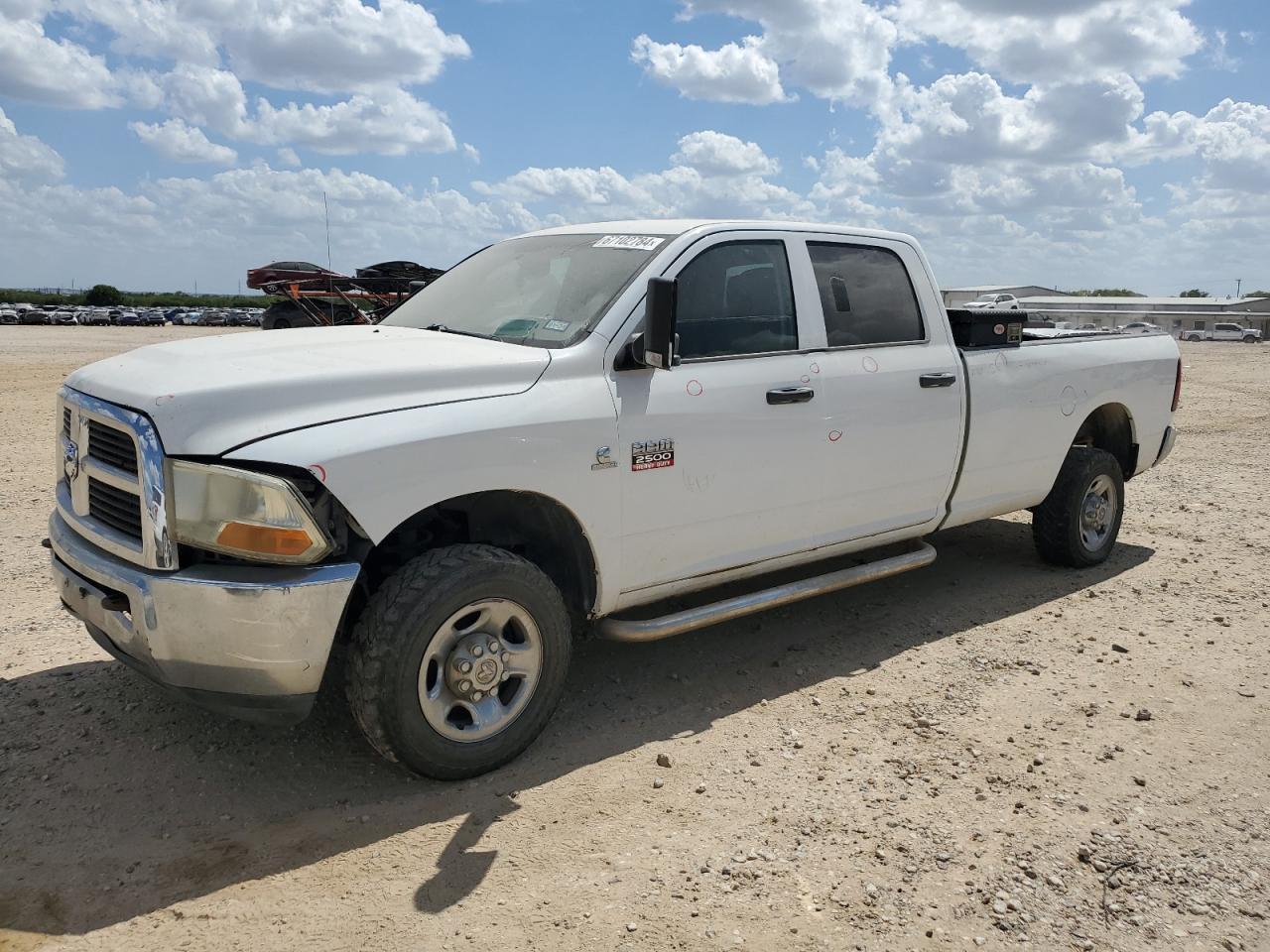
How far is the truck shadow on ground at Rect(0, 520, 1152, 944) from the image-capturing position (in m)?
3.15

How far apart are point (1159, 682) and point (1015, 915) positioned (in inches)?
88.3

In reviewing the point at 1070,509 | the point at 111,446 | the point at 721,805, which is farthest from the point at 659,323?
the point at 1070,509

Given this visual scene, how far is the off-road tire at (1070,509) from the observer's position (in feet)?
20.6

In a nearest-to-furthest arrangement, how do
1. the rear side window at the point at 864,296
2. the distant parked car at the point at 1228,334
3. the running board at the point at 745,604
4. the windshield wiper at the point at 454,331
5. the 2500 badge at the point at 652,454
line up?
the 2500 badge at the point at 652,454
the running board at the point at 745,604
the windshield wiper at the point at 454,331
the rear side window at the point at 864,296
the distant parked car at the point at 1228,334

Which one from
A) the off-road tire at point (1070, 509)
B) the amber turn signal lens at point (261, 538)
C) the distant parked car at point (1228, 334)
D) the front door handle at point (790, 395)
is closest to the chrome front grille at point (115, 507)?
the amber turn signal lens at point (261, 538)

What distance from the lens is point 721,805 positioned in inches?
142

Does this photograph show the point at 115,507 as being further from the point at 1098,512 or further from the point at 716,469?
the point at 1098,512

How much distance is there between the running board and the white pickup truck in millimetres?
15

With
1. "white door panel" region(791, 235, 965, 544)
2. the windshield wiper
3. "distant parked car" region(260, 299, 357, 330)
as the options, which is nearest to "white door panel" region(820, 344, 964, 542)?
"white door panel" region(791, 235, 965, 544)

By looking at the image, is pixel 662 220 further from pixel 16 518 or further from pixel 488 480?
pixel 16 518

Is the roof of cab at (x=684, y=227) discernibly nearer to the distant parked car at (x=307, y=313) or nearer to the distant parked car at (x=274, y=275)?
the distant parked car at (x=307, y=313)

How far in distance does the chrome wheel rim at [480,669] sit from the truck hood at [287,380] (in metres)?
0.81

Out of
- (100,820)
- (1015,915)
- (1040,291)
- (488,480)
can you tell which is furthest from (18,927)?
(1040,291)

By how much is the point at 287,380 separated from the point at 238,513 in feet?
1.61
